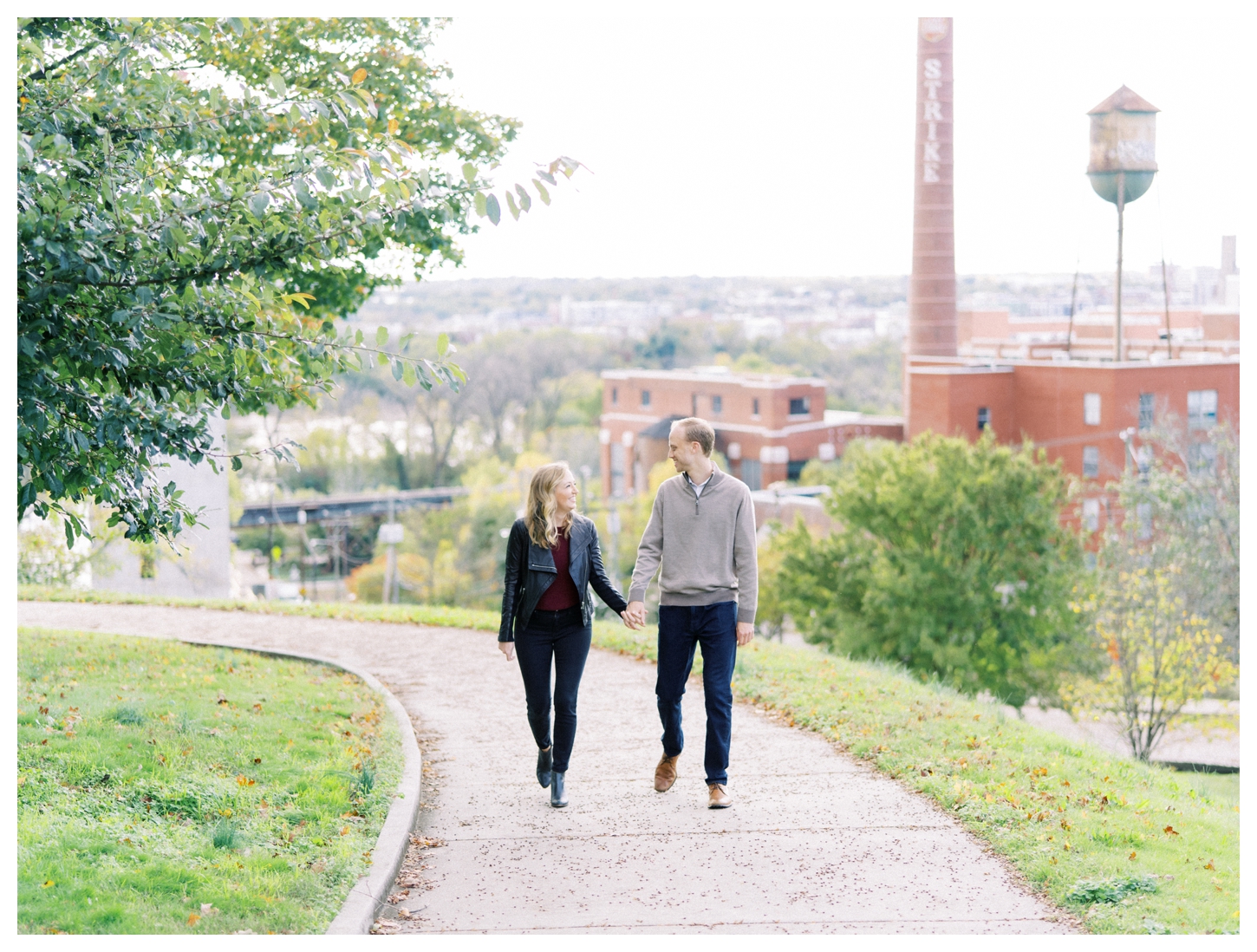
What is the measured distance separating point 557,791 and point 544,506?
161cm

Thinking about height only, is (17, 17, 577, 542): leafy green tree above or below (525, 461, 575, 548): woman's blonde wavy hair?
above

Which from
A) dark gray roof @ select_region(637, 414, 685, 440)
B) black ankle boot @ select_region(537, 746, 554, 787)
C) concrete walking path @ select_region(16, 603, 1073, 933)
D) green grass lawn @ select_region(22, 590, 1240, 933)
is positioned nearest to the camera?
concrete walking path @ select_region(16, 603, 1073, 933)

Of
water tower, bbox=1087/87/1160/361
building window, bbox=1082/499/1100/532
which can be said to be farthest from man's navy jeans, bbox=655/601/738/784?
water tower, bbox=1087/87/1160/361

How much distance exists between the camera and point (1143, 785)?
8133mm

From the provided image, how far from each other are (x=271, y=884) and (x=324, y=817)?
1095 mm

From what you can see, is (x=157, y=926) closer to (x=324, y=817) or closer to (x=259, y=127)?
(x=324, y=817)

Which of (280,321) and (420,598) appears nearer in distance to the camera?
(280,321)

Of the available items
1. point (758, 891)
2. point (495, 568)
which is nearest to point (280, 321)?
point (758, 891)

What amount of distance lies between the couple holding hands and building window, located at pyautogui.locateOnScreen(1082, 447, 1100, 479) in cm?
4702

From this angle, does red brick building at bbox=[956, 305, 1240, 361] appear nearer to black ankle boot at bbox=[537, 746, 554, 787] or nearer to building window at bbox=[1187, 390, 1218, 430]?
building window at bbox=[1187, 390, 1218, 430]

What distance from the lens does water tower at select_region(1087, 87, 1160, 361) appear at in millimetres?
52625

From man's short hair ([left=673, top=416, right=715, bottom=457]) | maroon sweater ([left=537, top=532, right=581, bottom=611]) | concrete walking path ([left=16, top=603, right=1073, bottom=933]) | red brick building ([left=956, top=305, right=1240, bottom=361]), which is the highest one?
red brick building ([left=956, top=305, right=1240, bottom=361])

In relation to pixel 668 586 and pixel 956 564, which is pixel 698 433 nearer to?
pixel 668 586

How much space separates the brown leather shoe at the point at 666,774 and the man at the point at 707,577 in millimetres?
333
